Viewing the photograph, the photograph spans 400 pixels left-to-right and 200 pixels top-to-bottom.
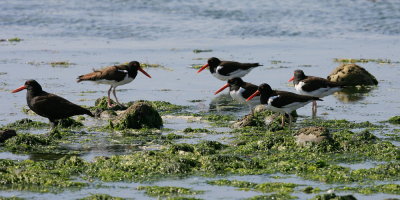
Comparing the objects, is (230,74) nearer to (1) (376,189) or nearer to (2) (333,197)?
(1) (376,189)

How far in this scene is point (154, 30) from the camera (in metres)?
25.0

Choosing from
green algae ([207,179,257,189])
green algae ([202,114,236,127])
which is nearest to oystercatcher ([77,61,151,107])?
green algae ([202,114,236,127])

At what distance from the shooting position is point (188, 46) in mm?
22125

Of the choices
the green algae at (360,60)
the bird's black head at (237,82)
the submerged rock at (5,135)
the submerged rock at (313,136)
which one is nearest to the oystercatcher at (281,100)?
the bird's black head at (237,82)

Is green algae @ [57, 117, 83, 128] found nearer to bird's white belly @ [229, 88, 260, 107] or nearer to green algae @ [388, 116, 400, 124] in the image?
bird's white belly @ [229, 88, 260, 107]

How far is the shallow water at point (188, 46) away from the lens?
45.5ft

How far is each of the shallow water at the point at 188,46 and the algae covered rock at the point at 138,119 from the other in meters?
0.43

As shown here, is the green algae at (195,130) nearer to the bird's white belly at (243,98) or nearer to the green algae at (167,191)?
the bird's white belly at (243,98)

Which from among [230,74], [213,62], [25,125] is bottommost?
[25,125]

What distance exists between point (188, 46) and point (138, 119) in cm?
1048

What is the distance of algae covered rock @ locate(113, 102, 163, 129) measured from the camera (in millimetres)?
11805

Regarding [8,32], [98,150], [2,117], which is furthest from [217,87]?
[8,32]

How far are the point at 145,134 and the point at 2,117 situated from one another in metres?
2.91

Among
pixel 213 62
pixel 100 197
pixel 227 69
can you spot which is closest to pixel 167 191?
pixel 100 197
